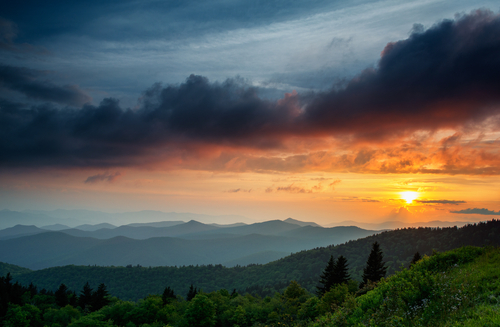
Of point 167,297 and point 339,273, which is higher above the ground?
point 339,273

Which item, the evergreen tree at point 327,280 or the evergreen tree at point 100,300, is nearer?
the evergreen tree at point 327,280

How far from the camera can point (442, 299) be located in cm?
1270

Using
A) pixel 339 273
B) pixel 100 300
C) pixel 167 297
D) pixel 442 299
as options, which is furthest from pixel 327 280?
pixel 100 300

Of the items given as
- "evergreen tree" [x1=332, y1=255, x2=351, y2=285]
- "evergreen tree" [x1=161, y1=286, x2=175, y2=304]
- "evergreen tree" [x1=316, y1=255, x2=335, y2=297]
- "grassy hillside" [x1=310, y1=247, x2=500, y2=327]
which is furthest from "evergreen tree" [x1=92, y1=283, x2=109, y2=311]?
"grassy hillside" [x1=310, y1=247, x2=500, y2=327]

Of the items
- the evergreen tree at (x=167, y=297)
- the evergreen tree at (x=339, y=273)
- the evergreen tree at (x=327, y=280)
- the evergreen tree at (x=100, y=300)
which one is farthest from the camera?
the evergreen tree at (x=100, y=300)

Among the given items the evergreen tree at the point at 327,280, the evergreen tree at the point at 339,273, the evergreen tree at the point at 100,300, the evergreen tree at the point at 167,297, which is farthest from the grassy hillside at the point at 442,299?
the evergreen tree at the point at 100,300

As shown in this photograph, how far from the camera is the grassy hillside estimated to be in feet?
36.2

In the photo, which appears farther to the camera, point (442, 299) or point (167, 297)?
point (167, 297)

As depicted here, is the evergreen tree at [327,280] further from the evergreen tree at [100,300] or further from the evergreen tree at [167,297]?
the evergreen tree at [100,300]

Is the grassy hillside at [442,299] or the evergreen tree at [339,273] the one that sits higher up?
the grassy hillside at [442,299]

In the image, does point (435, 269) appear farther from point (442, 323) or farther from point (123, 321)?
point (123, 321)

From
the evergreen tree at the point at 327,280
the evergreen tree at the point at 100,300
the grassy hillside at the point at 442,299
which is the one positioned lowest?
the evergreen tree at the point at 100,300

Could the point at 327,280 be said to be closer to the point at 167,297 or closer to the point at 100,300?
the point at 167,297

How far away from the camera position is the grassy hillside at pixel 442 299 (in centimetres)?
1103
